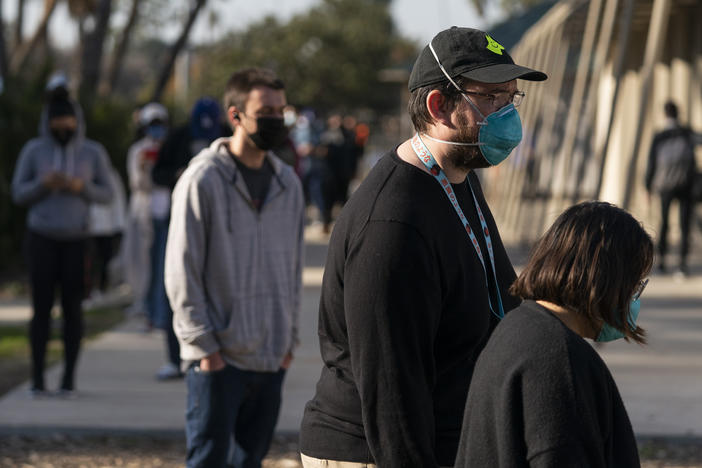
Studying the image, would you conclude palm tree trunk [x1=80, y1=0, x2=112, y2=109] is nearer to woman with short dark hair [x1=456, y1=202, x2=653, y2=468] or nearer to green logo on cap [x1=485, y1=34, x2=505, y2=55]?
green logo on cap [x1=485, y1=34, x2=505, y2=55]

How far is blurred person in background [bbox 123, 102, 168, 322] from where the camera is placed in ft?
32.9

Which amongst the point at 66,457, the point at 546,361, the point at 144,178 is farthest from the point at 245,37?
the point at 546,361

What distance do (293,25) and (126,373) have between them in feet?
178

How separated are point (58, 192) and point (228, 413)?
3.34 m

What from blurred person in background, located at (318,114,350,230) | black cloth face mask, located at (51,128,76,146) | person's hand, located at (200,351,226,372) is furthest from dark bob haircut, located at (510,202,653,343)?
blurred person in background, located at (318,114,350,230)

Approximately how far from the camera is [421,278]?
8.71 feet

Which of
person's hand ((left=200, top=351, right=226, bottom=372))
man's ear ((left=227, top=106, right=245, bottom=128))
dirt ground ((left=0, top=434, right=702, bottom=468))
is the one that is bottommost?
dirt ground ((left=0, top=434, right=702, bottom=468))

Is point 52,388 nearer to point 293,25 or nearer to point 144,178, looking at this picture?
point 144,178

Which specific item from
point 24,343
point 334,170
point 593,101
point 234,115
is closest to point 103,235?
point 24,343

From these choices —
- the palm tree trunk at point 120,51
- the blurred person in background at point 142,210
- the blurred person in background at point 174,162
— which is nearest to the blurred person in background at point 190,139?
the blurred person in background at point 174,162

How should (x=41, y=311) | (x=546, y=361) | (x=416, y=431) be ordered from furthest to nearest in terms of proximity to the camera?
(x=41, y=311) → (x=416, y=431) → (x=546, y=361)

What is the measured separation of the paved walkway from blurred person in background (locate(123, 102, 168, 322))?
1.21 ft

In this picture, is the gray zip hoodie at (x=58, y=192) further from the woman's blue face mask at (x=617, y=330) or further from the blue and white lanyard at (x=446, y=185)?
the woman's blue face mask at (x=617, y=330)

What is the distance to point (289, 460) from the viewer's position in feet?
20.4
